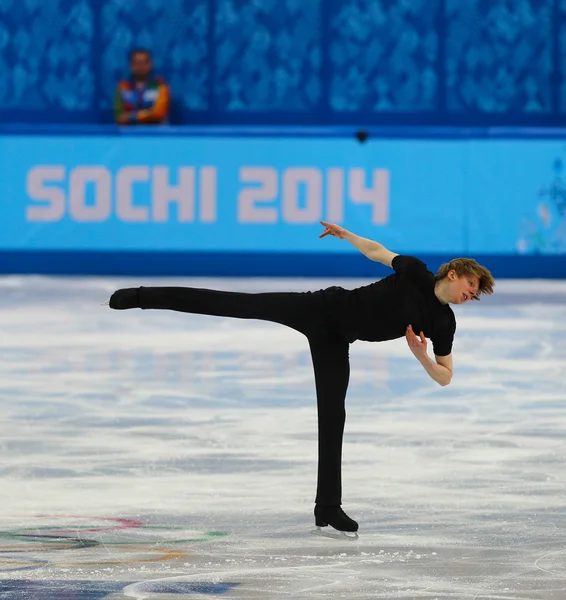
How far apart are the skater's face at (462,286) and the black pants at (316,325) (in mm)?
454

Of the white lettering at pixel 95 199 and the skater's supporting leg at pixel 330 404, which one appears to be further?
the white lettering at pixel 95 199

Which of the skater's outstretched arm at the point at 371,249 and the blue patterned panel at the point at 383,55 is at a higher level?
the blue patterned panel at the point at 383,55

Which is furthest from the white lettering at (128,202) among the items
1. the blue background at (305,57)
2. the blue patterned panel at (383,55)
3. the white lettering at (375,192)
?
the blue patterned panel at (383,55)

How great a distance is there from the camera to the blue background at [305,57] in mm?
19094

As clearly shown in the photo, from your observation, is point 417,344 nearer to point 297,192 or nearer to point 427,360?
point 427,360

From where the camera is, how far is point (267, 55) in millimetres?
19297

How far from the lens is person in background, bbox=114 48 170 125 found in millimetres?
17891

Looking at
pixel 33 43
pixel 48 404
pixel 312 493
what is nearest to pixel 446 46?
pixel 33 43

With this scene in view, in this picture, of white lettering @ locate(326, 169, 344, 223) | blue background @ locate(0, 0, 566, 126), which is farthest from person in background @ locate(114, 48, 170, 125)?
white lettering @ locate(326, 169, 344, 223)

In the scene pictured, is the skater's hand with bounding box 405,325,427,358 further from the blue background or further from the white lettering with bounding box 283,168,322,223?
the blue background

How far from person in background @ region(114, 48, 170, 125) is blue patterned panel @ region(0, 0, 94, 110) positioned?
143cm

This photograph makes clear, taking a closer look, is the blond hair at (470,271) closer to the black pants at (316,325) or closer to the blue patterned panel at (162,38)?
the black pants at (316,325)

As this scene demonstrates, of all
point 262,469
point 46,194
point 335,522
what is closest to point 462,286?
point 335,522

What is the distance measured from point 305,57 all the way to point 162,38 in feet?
6.41
